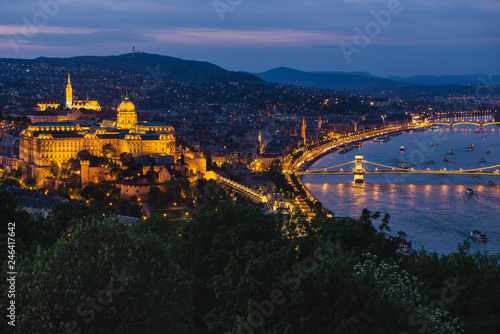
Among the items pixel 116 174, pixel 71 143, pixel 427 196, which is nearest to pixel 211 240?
pixel 116 174

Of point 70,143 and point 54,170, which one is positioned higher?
point 70,143

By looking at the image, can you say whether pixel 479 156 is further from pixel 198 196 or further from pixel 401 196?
pixel 198 196

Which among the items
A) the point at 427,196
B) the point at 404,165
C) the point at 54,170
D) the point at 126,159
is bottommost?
the point at 427,196

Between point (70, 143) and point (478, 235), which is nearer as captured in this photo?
point (478, 235)

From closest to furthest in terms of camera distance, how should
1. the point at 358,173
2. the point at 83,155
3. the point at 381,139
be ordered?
1. the point at 83,155
2. the point at 358,173
3. the point at 381,139

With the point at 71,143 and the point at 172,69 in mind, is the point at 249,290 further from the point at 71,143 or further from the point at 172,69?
the point at 172,69

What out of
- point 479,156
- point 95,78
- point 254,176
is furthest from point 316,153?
point 95,78

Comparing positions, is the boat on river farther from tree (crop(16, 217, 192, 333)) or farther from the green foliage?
tree (crop(16, 217, 192, 333))

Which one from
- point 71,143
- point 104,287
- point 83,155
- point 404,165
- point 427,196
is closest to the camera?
point 104,287
